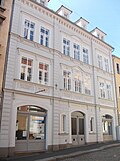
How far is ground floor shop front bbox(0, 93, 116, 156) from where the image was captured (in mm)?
11812

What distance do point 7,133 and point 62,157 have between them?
3.74m

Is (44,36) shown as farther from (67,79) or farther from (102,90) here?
(102,90)

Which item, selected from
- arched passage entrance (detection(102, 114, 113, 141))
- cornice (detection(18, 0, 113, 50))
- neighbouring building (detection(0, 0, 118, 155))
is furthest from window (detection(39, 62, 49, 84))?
arched passage entrance (detection(102, 114, 113, 141))

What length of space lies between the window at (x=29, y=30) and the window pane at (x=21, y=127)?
632cm

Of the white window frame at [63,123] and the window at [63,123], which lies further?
the window at [63,123]

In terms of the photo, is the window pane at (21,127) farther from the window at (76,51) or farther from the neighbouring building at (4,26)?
the window at (76,51)

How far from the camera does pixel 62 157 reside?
11.0 metres

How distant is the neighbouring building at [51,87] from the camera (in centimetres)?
1270

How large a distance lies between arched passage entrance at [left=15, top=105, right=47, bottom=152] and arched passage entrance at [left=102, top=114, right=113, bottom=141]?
8064mm

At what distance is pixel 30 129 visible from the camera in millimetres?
13250

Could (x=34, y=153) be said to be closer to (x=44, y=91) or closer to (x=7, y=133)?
(x=7, y=133)

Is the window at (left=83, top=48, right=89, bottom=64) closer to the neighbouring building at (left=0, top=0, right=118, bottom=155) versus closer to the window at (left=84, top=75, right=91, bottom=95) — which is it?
the neighbouring building at (left=0, top=0, right=118, bottom=155)

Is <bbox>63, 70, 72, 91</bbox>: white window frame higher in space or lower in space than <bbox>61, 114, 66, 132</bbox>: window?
higher

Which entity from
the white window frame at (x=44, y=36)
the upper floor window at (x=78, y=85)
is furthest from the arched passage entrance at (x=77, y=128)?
the white window frame at (x=44, y=36)
